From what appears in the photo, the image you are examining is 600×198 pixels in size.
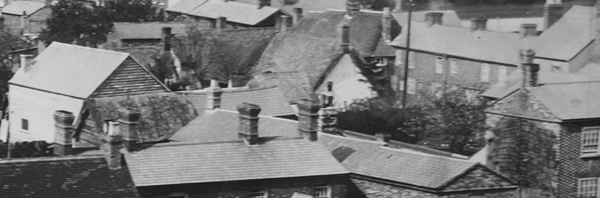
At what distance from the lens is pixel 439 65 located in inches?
2554

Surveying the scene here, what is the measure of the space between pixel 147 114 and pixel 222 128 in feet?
21.8

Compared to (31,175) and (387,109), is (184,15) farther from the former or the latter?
(31,175)

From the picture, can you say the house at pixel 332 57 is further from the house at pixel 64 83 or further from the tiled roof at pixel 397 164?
the tiled roof at pixel 397 164

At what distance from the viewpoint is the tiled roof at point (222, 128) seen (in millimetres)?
39406

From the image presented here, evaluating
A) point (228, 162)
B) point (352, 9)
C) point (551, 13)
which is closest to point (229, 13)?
point (352, 9)

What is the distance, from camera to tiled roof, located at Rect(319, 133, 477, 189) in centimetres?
3516

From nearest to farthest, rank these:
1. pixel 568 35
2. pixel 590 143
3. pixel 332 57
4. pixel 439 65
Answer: pixel 590 143, pixel 332 57, pixel 568 35, pixel 439 65

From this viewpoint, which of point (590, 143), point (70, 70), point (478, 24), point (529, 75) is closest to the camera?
point (590, 143)

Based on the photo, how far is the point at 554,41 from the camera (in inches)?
2415

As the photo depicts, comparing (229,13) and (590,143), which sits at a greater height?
(229,13)

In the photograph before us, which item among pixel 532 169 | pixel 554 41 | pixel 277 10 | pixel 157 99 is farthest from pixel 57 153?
pixel 277 10

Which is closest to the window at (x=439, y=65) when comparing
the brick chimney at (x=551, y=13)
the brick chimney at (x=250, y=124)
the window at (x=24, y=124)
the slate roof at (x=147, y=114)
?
the brick chimney at (x=551, y=13)

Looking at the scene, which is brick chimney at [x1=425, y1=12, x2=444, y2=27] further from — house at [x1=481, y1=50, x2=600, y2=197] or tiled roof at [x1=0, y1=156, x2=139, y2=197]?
tiled roof at [x1=0, y1=156, x2=139, y2=197]

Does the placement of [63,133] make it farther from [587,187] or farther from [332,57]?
[332,57]
